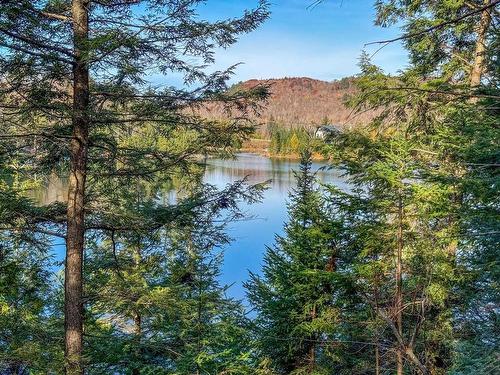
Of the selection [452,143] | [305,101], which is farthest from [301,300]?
[305,101]

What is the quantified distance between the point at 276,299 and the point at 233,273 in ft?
37.3

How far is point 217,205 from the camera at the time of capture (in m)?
4.50

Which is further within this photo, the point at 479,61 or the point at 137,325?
the point at 137,325

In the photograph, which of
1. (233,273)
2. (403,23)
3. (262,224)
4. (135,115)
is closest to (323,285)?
(135,115)

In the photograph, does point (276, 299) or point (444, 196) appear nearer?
point (444, 196)

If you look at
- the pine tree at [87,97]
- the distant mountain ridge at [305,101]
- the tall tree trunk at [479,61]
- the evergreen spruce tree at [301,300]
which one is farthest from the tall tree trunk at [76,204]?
the distant mountain ridge at [305,101]

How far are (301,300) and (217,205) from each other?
118 inches

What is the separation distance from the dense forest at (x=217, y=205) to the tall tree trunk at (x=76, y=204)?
13 millimetres

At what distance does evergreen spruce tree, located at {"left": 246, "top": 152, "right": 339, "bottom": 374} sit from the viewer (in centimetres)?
630

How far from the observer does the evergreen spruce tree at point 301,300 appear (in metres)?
6.30

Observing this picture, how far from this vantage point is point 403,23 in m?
7.11

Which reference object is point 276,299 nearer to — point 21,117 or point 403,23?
point 21,117

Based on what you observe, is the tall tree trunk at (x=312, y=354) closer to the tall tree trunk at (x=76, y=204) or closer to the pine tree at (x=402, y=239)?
the pine tree at (x=402, y=239)

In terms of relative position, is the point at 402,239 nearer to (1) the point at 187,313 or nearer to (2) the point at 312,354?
(2) the point at 312,354
